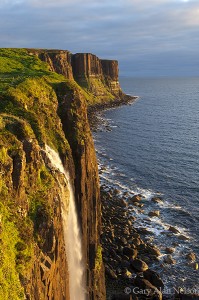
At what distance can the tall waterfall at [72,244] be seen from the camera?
2542cm

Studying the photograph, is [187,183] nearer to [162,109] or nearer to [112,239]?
[112,239]

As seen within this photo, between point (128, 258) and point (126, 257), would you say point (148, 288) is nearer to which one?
point (128, 258)

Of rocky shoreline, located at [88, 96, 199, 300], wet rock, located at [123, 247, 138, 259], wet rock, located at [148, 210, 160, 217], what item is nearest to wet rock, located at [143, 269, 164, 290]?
rocky shoreline, located at [88, 96, 199, 300]

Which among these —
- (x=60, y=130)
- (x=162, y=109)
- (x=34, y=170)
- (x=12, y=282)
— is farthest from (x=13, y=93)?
(x=162, y=109)

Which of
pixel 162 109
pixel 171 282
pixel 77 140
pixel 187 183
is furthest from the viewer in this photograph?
pixel 162 109

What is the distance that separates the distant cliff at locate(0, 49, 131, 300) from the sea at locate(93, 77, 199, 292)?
1581 centimetres

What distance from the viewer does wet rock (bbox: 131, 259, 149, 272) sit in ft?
134

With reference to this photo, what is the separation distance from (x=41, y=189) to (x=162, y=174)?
57678 mm

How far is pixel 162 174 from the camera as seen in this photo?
7519 centimetres

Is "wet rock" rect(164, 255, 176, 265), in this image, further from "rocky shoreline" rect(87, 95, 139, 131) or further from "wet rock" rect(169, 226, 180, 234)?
"rocky shoreline" rect(87, 95, 139, 131)

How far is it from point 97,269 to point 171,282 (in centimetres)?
1291

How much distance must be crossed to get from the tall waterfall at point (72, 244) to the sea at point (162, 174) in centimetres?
1702

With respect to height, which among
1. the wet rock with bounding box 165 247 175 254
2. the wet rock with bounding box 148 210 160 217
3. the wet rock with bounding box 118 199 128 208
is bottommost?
the wet rock with bounding box 165 247 175 254

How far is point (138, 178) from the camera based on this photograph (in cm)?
7400
